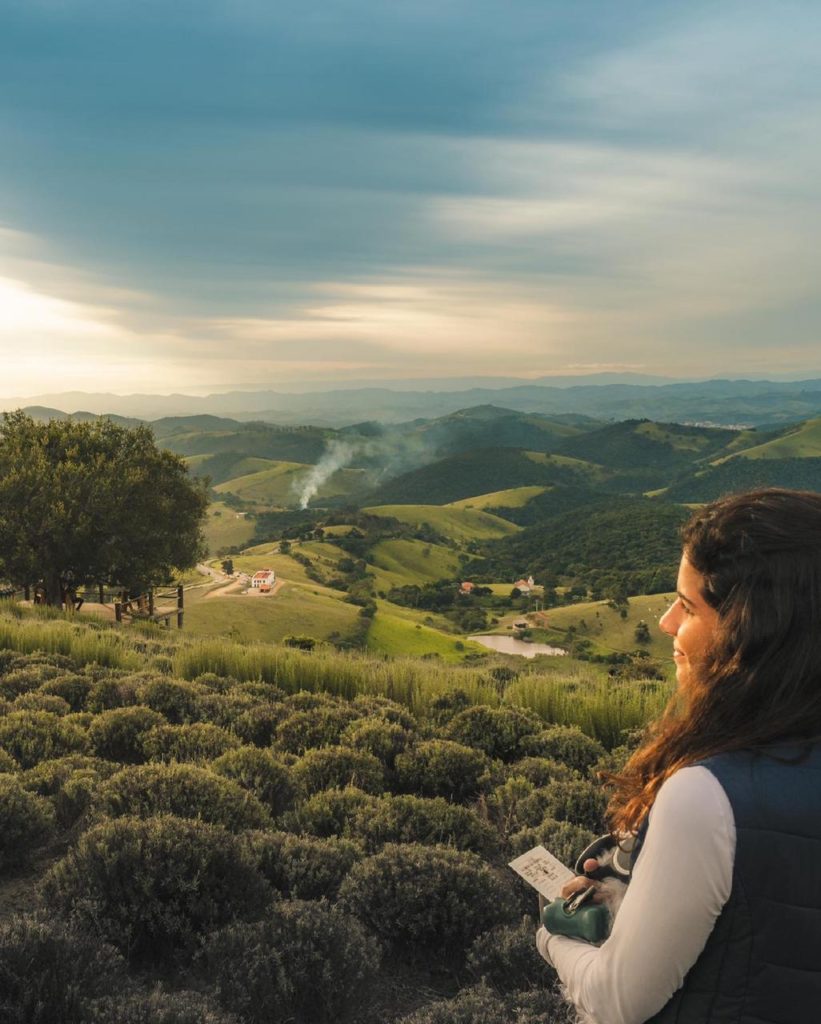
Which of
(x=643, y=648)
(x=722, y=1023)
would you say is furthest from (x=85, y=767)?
(x=643, y=648)

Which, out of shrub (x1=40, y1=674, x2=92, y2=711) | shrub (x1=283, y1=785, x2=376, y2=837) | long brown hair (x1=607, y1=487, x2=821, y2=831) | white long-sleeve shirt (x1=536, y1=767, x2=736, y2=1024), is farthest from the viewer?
shrub (x1=40, y1=674, x2=92, y2=711)

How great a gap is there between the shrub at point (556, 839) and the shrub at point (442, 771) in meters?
1.17

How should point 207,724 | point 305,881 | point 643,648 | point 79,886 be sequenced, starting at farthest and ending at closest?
point 643,648
point 207,724
point 305,881
point 79,886

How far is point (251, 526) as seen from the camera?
7554 inches

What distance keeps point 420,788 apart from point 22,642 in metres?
7.74

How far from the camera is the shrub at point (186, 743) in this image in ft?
21.3

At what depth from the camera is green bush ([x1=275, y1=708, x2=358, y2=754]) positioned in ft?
23.1

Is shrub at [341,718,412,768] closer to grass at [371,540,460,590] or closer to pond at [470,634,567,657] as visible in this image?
pond at [470,634,567,657]

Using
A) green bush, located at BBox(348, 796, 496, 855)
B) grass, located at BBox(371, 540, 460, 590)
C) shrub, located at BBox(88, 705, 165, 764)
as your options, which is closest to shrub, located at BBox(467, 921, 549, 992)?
green bush, located at BBox(348, 796, 496, 855)

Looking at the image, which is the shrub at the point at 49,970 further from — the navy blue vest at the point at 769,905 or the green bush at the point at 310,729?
the green bush at the point at 310,729

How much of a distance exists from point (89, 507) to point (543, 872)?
3009cm

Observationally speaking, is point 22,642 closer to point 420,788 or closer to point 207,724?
point 207,724

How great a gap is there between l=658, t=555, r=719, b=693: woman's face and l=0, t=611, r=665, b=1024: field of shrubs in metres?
2.18

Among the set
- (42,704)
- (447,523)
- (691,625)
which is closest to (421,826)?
(691,625)
